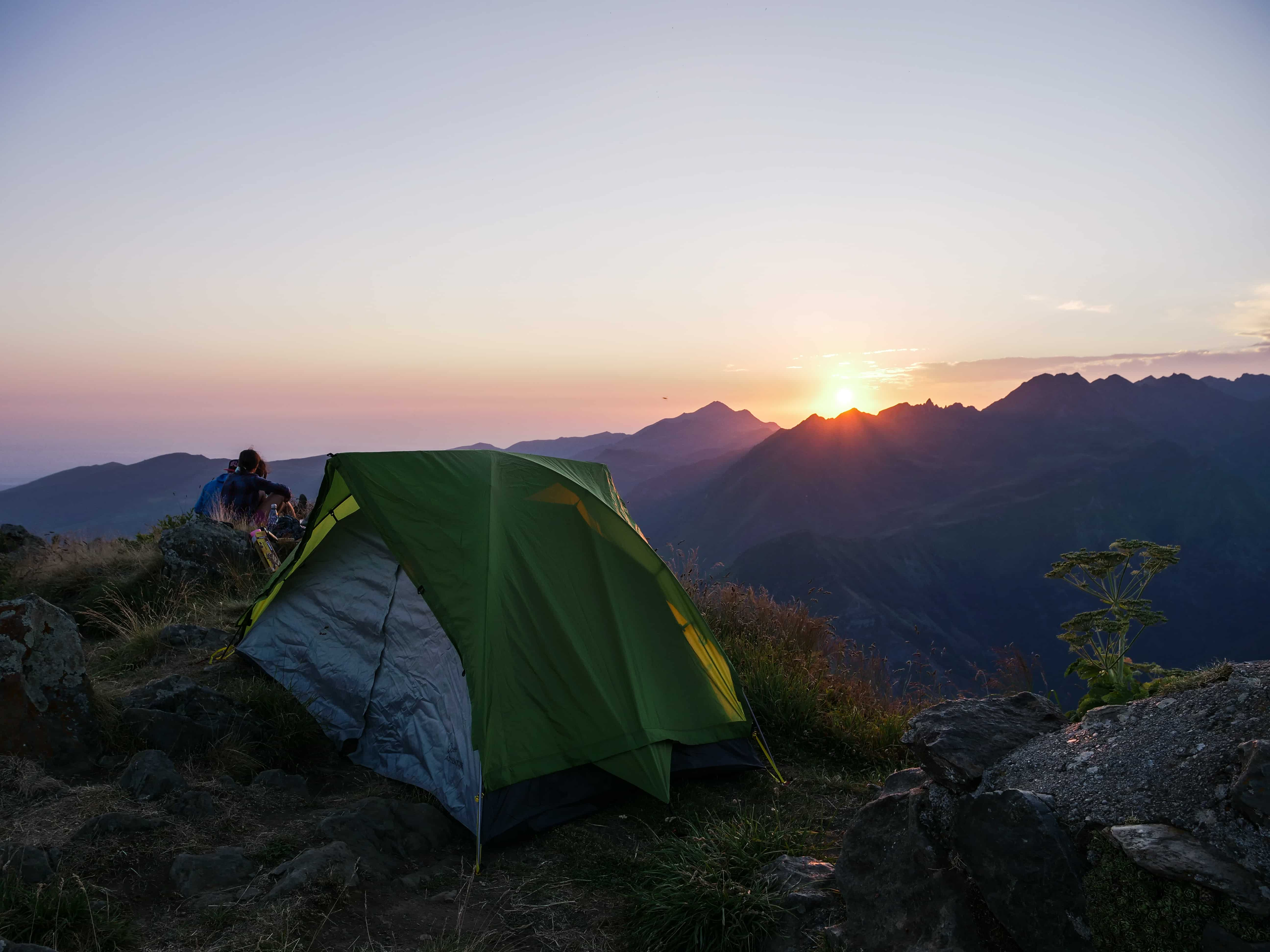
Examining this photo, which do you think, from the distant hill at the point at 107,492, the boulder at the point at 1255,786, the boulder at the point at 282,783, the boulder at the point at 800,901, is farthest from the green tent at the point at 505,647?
the distant hill at the point at 107,492

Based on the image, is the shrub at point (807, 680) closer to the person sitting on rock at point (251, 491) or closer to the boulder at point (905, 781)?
the boulder at point (905, 781)

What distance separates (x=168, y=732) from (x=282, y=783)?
3.16 feet

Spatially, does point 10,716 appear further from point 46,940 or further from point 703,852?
point 703,852

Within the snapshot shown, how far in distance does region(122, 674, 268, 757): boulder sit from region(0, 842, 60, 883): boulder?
1.56 meters

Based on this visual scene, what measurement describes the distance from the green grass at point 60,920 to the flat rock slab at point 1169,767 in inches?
156

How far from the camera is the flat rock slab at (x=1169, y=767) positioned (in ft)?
8.17

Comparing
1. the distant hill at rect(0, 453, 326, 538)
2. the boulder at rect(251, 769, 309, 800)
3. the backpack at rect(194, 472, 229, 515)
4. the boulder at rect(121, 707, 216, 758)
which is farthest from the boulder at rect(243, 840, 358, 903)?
the distant hill at rect(0, 453, 326, 538)

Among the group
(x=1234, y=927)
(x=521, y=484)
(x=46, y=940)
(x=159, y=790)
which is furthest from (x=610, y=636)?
(x=1234, y=927)

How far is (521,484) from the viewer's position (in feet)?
17.9

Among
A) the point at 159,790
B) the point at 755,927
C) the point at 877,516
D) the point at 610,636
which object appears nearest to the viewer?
the point at 755,927

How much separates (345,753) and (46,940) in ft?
8.80

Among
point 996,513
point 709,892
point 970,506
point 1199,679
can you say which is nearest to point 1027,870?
point 1199,679

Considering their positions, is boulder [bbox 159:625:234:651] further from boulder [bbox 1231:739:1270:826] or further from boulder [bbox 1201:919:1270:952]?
boulder [bbox 1231:739:1270:826]

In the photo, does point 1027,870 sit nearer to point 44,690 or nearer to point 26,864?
point 26,864
